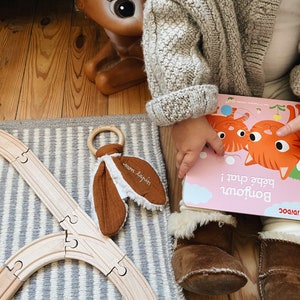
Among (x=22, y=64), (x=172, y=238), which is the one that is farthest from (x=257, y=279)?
(x=22, y=64)

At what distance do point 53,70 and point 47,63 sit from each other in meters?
0.03

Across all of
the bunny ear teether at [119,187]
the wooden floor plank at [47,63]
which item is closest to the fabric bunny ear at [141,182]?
the bunny ear teether at [119,187]

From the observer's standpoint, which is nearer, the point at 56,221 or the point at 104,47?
the point at 56,221

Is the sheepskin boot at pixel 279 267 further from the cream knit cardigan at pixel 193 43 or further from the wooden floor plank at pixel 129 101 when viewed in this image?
the wooden floor plank at pixel 129 101

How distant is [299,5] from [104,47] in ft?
1.56

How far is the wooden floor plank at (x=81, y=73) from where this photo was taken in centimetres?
95

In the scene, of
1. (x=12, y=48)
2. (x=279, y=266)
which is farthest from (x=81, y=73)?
(x=279, y=266)

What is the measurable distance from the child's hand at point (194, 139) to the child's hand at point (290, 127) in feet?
0.32

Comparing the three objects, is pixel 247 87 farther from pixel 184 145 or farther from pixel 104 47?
pixel 104 47

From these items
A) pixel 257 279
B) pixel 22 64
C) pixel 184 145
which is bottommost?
pixel 257 279

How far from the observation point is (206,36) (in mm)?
628

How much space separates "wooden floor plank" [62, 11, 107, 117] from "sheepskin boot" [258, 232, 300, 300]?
17.9 inches

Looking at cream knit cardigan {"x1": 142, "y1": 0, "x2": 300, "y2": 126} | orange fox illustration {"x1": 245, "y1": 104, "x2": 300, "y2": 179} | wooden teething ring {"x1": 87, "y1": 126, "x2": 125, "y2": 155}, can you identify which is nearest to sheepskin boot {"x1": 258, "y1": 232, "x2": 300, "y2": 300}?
orange fox illustration {"x1": 245, "y1": 104, "x2": 300, "y2": 179}

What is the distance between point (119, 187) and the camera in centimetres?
77
